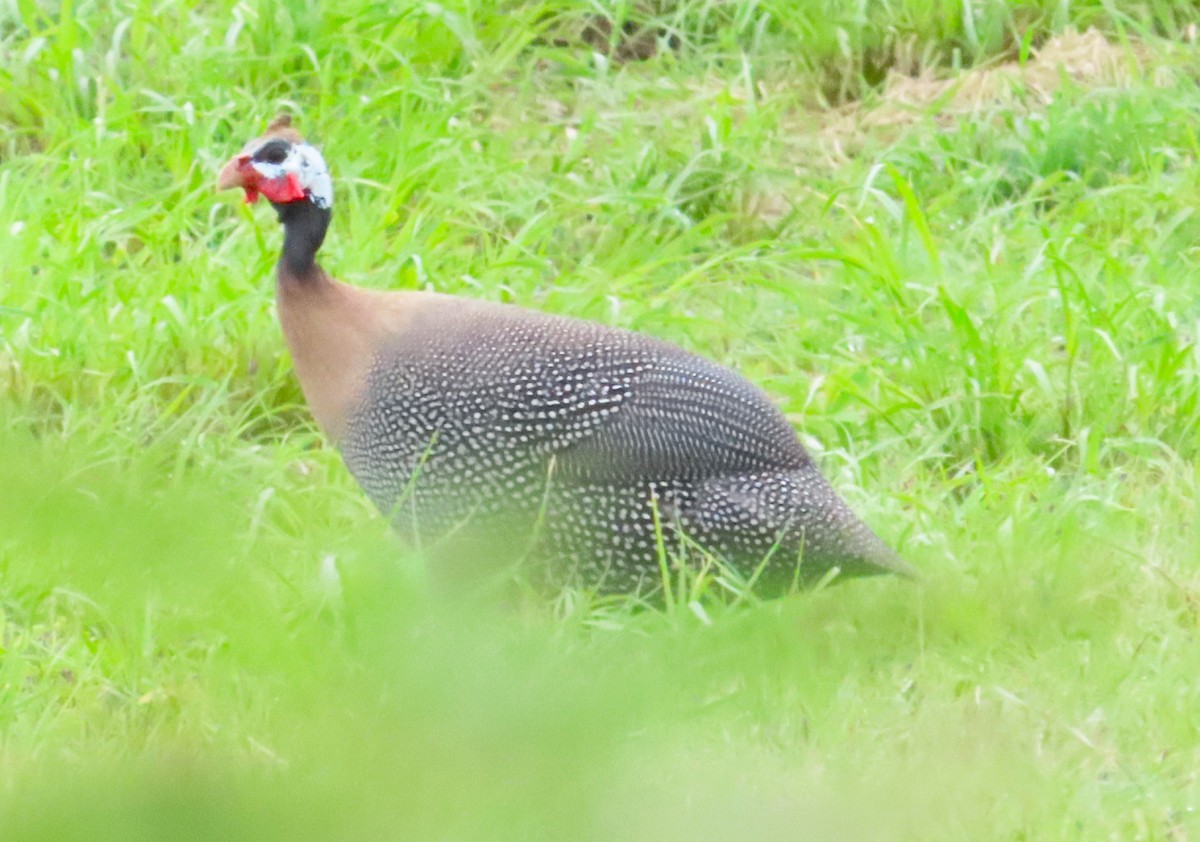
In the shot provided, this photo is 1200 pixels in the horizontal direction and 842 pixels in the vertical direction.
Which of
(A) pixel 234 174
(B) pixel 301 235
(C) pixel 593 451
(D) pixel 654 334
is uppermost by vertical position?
(A) pixel 234 174

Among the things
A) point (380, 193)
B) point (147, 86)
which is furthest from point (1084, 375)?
point (147, 86)

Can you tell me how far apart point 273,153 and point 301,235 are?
165 millimetres

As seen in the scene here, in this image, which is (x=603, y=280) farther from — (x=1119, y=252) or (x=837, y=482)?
(x=1119, y=252)

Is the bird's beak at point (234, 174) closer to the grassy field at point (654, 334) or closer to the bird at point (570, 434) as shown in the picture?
the bird at point (570, 434)

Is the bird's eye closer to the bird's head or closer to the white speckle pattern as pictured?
the bird's head

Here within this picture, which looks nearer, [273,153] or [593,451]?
[593,451]

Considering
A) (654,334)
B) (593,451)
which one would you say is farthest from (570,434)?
(654,334)

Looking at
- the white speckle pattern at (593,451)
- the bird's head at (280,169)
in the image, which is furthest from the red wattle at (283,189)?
the white speckle pattern at (593,451)

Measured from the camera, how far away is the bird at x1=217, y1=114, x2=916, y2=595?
3.11 m

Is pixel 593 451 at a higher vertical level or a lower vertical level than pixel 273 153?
lower

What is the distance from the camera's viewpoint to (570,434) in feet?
10.3

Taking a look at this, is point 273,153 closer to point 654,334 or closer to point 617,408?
point 617,408

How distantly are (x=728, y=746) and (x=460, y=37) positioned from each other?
4561 millimetres

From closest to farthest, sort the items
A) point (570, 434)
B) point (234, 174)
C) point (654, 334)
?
point (570, 434) < point (234, 174) < point (654, 334)
